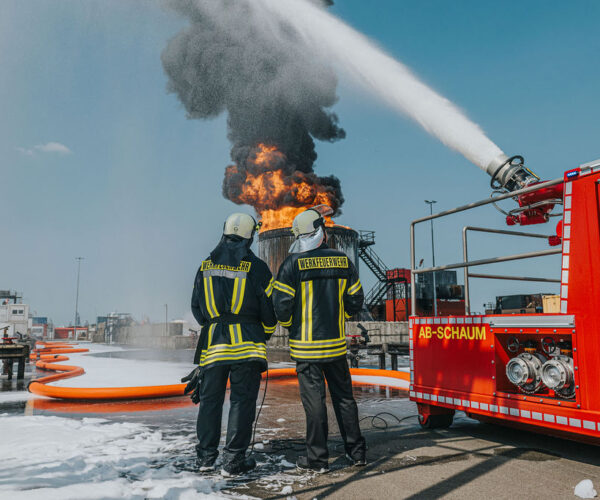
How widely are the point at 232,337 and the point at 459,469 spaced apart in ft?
6.93

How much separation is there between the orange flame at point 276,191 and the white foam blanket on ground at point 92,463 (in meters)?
23.3

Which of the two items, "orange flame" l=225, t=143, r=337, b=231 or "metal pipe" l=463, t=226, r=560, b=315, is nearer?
"metal pipe" l=463, t=226, r=560, b=315

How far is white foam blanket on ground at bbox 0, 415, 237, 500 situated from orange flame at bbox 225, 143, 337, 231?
23.3 metres

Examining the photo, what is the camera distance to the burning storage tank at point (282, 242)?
26281 millimetres

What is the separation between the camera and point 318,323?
376 cm

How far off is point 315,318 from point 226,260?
937 millimetres

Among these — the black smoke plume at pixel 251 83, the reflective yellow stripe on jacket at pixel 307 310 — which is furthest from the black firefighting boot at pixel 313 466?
the black smoke plume at pixel 251 83

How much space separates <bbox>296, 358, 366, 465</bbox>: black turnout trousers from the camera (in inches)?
138

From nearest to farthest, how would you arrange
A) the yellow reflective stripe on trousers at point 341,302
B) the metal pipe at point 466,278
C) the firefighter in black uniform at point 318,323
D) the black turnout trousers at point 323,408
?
the black turnout trousers at point 323,408, the firefighter in black uniform at point 318,323, the yellow reflective stripe on trousers at point 341,302, the metal pipe at point 466,278

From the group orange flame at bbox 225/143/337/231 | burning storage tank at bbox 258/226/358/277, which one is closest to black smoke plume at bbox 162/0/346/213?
orange flame at bbox 225/143/337/231

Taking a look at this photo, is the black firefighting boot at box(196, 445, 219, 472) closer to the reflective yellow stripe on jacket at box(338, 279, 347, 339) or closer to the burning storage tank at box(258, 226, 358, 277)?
the reflective yellow stripe on jacket at box(338, 279, 347, 339)

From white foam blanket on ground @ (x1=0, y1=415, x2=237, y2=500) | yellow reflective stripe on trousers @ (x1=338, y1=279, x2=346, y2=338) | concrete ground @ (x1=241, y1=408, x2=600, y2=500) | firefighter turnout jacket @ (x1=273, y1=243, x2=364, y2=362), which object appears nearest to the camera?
white foam blanket on ground @ (x1=0, y1=415, x2=237, y2=500)

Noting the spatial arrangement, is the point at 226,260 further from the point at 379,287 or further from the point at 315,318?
the point at 379,287

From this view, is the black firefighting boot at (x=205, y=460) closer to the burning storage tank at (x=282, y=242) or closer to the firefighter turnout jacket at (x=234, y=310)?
the firefighter turnout jacket at (x=234, y=310)
